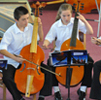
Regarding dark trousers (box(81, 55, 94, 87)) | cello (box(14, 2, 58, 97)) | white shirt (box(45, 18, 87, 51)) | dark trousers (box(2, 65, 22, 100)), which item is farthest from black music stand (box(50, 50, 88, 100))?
white shirt (box(45, 18, 87, 51))

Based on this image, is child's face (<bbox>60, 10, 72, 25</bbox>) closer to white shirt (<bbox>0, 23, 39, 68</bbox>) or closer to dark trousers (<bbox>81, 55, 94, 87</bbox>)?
white shirt (<bbox>0, 23, 39, 68</bbox>)

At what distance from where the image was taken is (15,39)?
2.45m

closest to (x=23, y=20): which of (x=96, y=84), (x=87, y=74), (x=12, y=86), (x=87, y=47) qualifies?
(x=12, y=86)

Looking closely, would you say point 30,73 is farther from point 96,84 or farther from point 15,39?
point 96,84

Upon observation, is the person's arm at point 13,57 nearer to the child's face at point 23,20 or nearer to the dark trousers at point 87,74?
the child's face at point 23,20

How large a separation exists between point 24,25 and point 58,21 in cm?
46

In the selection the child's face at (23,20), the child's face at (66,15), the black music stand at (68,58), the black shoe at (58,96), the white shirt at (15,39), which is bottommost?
the black shoe at (58,96)

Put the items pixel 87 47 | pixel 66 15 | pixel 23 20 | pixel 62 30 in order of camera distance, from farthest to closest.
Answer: pixel 87 47, pixel 62 30, pixel 66 15, pixel 23 20

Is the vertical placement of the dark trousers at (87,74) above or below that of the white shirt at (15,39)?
below

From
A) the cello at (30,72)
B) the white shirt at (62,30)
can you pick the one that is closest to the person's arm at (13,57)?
the cello at (30,72)

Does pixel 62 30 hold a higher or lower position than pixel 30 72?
higher

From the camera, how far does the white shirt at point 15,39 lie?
242 cm

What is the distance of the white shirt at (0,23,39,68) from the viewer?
95.3 inches

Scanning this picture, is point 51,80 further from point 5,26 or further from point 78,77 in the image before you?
point 5,26
